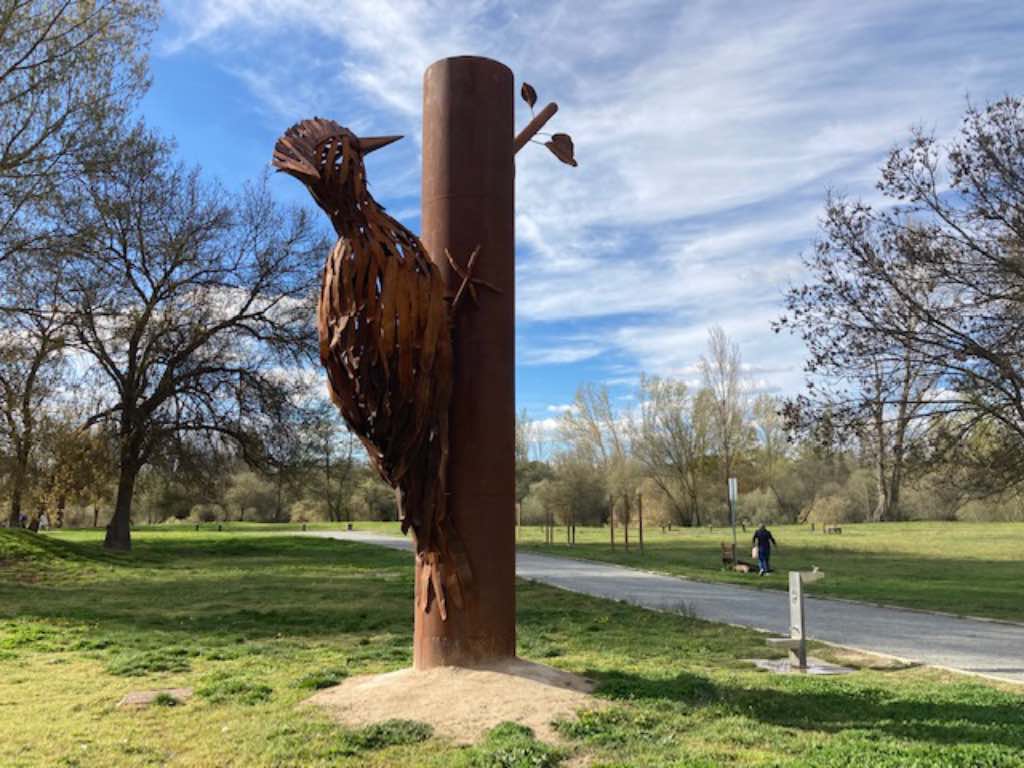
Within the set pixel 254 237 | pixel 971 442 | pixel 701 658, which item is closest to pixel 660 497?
pixel 254 237

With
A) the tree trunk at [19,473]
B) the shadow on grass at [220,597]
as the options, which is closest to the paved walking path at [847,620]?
the shadow on grass at [220,597]

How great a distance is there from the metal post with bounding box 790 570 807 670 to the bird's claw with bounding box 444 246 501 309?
4408mm

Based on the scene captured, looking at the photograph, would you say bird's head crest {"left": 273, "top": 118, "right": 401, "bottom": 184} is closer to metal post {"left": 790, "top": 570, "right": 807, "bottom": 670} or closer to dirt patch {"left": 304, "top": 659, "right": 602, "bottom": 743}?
dirt patch {"left": 304, "top": 659, "right": 602, "bottom": 743}

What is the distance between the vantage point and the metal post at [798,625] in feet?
27.6

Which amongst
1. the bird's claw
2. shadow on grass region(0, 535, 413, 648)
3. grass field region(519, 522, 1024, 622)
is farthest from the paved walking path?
the bird's claw

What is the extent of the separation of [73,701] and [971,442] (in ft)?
48.4

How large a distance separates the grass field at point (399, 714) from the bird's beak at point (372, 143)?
411 centimetres

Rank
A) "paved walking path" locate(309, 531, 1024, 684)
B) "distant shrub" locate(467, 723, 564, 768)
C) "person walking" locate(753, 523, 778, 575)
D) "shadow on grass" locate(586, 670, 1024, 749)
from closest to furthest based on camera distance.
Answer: "distant shrub" locate(467, 723, 564, 768) → "shadow on grass" locate(586, 670, 1024, 749) → "paved walking path" locate(309, 531, 1024, 684) → "person walking" locate(753, 523, 778, 575)

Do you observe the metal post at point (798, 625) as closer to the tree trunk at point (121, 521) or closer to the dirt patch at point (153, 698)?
the dirt patch at point (153, 698)

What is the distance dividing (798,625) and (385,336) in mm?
5200

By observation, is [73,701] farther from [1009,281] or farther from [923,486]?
[923,486]

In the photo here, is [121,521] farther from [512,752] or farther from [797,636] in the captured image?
[512,752]

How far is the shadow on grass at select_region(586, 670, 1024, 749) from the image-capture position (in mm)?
5668

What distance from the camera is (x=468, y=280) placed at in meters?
6.92
